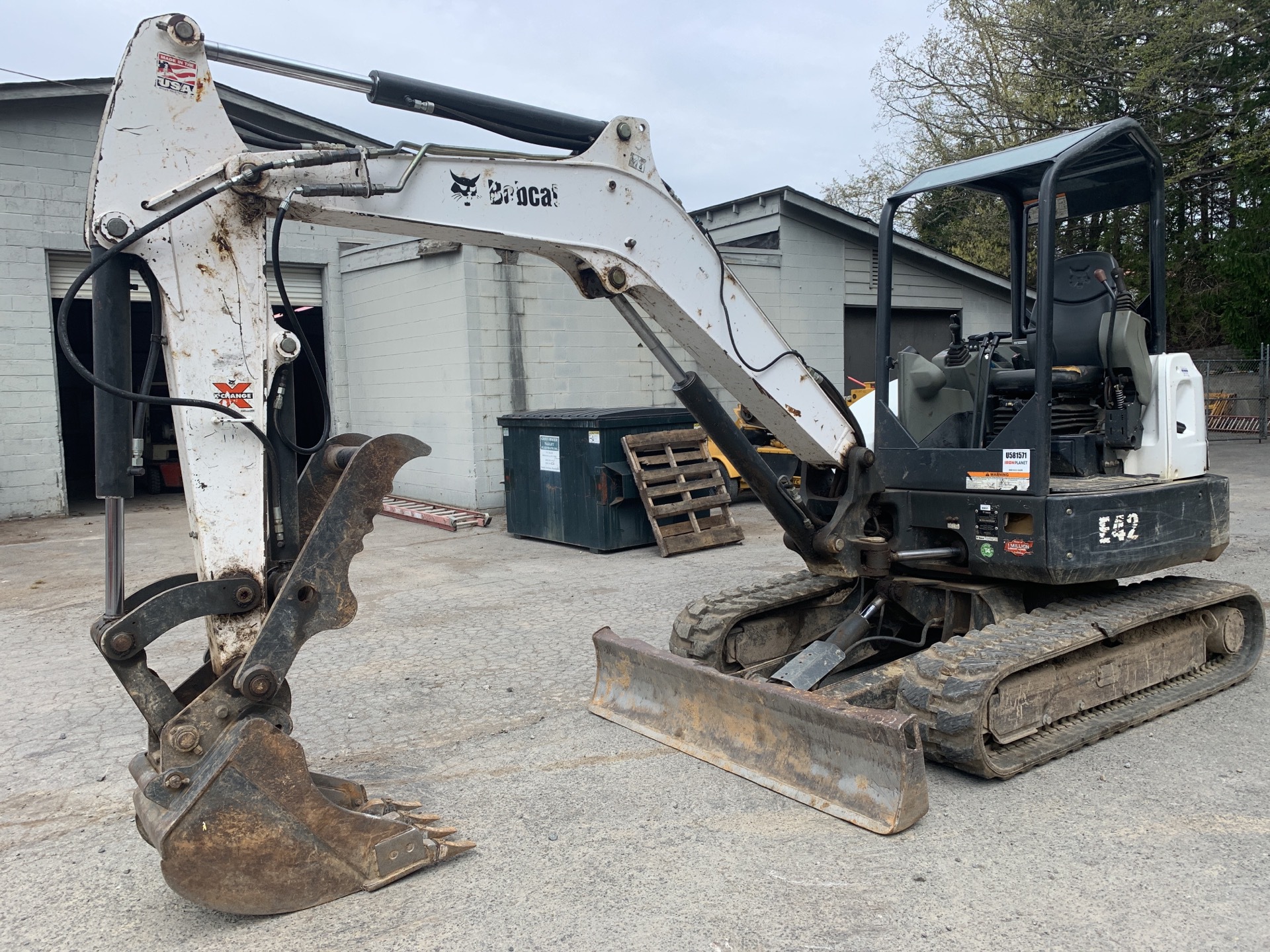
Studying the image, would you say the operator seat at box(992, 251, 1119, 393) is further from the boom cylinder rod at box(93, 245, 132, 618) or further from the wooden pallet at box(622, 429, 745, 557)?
the wooden pallet at box(622, 429, 745, 557)

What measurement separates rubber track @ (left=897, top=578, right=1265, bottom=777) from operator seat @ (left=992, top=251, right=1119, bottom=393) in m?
1.17

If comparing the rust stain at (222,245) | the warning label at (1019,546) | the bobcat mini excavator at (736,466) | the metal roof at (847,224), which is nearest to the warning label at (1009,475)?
the bobcat mini excavator at (736,466)

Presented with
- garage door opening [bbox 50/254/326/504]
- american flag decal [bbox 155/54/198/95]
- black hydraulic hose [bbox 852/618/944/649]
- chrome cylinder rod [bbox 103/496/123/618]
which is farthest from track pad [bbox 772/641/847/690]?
garage door opening [bbox 50/254/326/504]

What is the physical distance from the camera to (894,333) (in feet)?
57.9

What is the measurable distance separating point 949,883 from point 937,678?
104cm

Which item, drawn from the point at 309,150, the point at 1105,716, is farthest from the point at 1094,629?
the point at 309,150

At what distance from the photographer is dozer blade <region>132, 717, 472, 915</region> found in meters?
3.19

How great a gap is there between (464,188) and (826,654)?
2.99m

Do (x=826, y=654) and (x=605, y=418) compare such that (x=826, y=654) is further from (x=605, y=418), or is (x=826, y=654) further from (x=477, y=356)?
(x=477, y=356)

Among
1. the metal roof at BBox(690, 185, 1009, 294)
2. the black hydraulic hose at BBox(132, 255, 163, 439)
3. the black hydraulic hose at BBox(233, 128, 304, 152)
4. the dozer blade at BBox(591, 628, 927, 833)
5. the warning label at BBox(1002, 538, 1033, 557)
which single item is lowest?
the dozer blade at BBox(591, 628, 927, 833)

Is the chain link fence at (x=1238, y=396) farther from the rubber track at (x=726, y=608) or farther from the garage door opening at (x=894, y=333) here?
the rubber track at (x=726, y=608)

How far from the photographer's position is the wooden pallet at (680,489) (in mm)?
10133

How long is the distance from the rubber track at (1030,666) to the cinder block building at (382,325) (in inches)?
333

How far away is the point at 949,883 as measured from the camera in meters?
3.53
